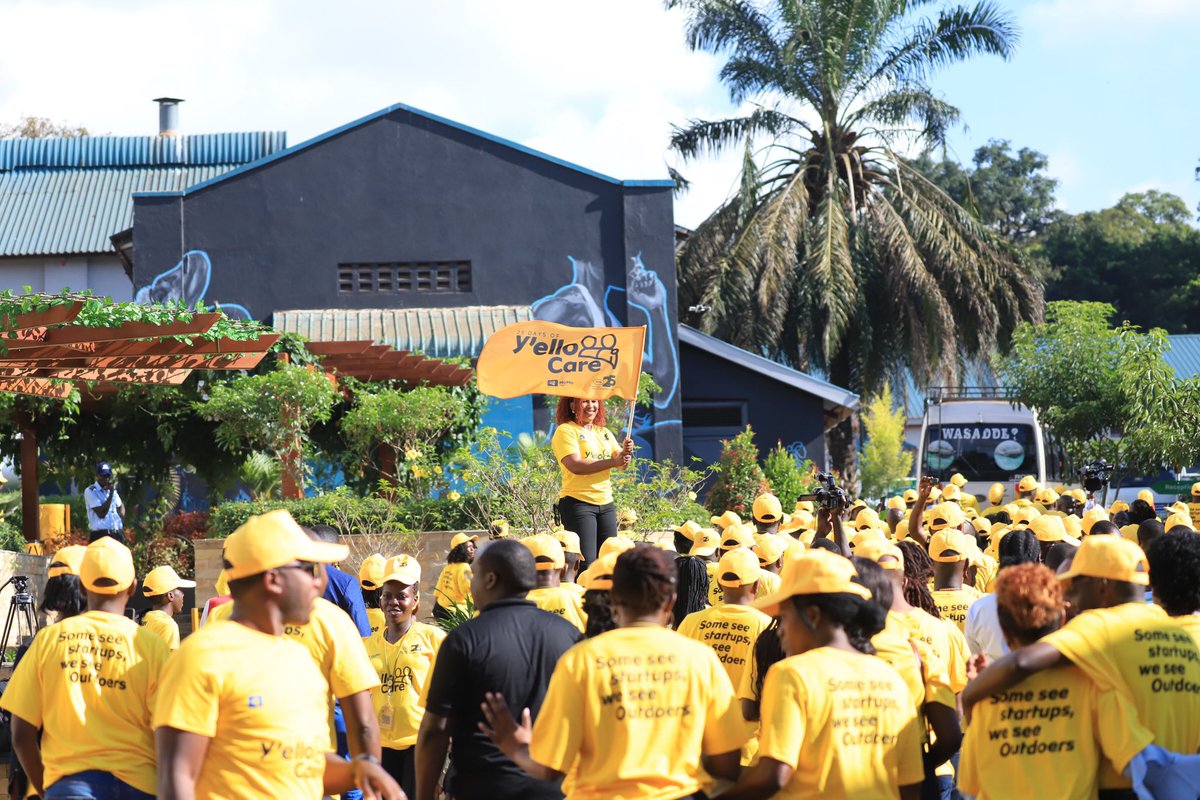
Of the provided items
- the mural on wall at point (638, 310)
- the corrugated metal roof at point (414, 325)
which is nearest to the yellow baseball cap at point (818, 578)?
the corrugated metal roof at point (414, 325)

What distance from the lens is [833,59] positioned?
27.4 meters

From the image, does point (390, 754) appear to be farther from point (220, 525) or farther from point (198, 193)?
point (198, 193)

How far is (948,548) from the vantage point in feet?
22.1

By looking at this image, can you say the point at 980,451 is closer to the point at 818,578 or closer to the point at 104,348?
the point at 104,348

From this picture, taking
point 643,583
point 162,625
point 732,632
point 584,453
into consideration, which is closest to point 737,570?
point 732,632

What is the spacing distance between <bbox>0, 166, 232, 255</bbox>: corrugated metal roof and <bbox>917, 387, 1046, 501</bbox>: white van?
18.6 meters

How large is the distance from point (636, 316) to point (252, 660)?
19028 mm

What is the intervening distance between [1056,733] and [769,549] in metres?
3.13

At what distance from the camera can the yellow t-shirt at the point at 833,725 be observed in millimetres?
4051

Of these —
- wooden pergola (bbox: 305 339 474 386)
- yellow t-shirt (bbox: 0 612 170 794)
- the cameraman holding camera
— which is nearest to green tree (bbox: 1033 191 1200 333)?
wooden pergola (bbox: 305 339 474 386)

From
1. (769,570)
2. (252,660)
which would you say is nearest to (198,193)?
(769,570)

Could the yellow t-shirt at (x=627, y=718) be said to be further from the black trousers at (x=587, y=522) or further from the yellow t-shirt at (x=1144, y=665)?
the black trousers at (x=587, y=522)

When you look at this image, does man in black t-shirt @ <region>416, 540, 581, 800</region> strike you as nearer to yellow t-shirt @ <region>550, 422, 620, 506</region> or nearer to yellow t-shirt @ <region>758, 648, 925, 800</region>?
yellow t-shirt @ <region>758, 648, 925, 800</region>

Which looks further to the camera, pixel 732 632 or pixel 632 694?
pixel 732 632
